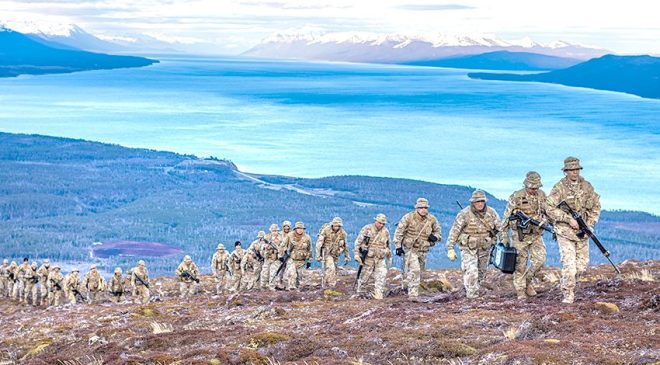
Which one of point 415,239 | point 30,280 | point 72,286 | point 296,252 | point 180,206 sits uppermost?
point 415,239

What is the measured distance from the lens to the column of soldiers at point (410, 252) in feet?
75.5

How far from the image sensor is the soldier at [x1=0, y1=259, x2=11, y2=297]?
155 ft

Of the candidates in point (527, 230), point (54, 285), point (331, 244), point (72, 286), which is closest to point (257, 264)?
point (331, 244)

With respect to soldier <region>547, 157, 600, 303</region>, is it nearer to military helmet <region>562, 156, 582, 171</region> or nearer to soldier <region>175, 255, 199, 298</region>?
military helmet <region>562, 156, 582, 171</region>

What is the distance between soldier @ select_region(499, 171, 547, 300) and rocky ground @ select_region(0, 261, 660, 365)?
667mm

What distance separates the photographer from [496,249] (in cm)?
2481

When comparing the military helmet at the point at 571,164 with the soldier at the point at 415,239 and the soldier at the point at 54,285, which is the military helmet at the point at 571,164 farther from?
the soldier at the point at 54,285

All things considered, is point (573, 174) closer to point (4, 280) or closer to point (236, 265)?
point (236, 265)

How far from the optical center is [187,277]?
40.6 meters

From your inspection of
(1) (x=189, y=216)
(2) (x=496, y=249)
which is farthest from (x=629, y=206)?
(2) (x=496, y=249)

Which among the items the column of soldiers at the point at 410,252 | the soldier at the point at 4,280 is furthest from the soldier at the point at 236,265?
the soldier at the point at 4,280

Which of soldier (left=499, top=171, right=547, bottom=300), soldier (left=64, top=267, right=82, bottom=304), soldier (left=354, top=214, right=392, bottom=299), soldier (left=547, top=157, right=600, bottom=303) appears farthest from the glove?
soldier (left=64, top=267, right=82, bottom=304)

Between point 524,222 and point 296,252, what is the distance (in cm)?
1155

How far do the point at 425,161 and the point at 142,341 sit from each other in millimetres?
175975
